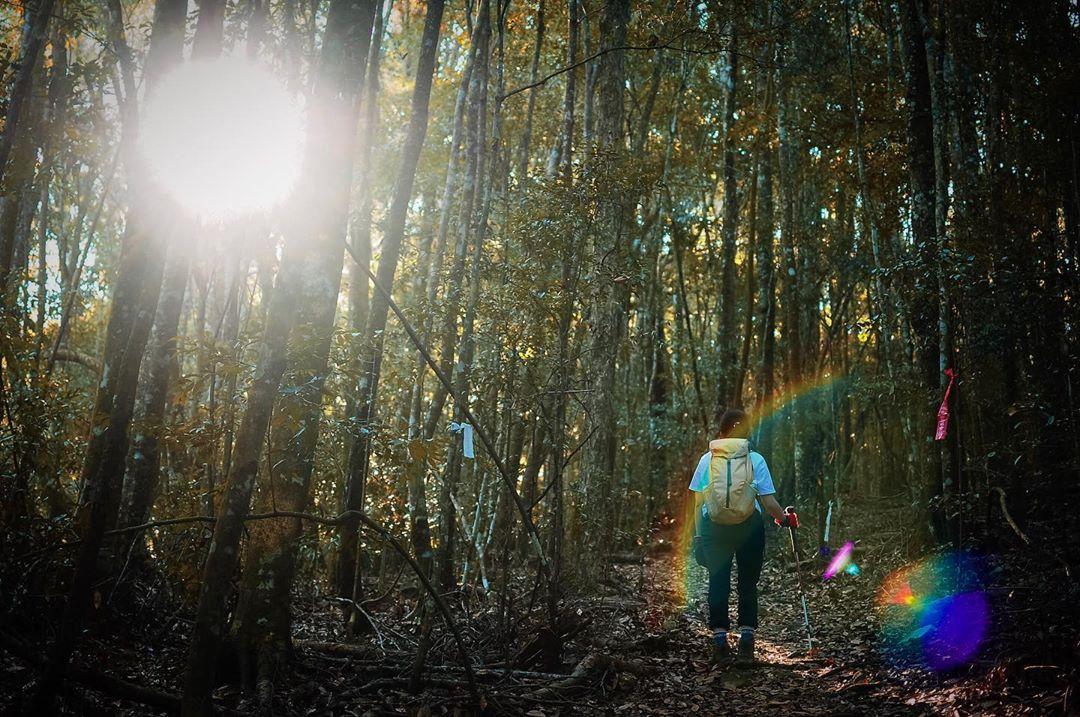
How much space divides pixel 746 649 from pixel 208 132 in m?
6.21

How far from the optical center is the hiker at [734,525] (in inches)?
247

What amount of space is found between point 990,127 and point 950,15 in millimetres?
1753

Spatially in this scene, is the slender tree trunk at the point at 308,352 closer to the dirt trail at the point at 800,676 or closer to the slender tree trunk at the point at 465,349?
the slender tree trunk at the point at 465,349

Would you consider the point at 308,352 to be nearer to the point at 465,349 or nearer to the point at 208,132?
the point at 208,132

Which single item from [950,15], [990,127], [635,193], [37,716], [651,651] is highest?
[950,15]

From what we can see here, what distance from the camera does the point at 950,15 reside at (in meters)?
10.7

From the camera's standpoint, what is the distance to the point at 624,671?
5.88 m

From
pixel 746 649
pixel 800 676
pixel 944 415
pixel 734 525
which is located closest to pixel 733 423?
pixel 734 525

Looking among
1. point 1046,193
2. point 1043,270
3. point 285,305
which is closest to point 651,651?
point 285,305

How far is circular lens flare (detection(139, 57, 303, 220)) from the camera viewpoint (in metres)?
5.66

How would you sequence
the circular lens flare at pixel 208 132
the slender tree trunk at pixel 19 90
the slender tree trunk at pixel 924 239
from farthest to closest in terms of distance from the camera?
the slender tree trunk at pixel 924 239
the circular lens flare at pixel 208 132
the slender tree trunk at pixel 19 90

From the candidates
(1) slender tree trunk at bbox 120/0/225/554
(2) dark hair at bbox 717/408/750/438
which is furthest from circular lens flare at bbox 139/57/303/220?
(2) dark hair at bbox 717/408/750/438

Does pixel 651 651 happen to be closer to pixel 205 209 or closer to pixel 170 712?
pixel 170 712

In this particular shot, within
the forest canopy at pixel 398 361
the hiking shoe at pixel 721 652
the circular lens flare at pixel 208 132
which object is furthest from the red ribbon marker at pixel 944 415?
the circular lens flare at pixel 208 132
